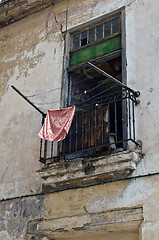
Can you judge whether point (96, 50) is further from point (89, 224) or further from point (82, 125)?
point (89, 224)

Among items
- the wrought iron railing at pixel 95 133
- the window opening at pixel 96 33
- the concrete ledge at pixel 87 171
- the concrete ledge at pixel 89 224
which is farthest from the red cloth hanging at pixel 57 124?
the window opening at pixel 96 33

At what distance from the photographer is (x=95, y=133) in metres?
7.49

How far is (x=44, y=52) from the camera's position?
959cm

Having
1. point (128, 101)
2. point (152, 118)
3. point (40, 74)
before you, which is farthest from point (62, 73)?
point (152, 118)

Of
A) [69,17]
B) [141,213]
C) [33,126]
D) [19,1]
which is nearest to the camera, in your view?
[141,213]

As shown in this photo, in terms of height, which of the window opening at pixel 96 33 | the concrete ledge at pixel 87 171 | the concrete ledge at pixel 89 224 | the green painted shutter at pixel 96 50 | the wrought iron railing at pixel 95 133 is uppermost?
the window opening at pixel 96 33

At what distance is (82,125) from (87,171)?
1001 millimetres

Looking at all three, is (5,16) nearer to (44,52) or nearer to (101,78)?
(44,52)

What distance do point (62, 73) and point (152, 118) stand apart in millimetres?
2590

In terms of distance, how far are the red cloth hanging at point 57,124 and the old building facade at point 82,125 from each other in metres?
0.28

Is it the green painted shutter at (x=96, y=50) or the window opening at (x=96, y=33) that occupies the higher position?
the window opening at (x=96, y=33)

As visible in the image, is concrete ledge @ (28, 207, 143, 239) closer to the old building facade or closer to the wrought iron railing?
the old building facade

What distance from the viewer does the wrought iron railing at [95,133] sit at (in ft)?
24.1

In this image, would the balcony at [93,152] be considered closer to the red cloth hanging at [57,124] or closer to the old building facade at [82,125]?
the old building facade at [82,125]
